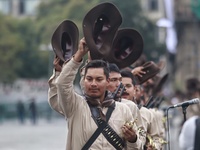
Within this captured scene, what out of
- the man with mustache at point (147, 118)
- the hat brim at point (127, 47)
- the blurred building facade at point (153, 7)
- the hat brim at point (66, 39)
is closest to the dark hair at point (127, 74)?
the man with mustache at point (147, 118)

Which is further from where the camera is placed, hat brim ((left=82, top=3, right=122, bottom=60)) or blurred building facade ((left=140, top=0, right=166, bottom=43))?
blurred building facade ((left=140, top=0, right=166, bottom=43))

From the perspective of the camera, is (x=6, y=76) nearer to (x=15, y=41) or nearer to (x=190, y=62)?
(x=15, y=41)

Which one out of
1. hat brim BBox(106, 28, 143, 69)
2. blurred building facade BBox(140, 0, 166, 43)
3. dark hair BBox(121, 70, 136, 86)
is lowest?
dark hair BBox(121, 70, 136, 86)

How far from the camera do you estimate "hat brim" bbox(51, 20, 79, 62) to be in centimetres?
883

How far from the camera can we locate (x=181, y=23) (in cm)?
9194

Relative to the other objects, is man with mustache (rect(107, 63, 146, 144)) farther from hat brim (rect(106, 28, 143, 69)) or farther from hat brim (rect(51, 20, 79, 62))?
hat brim (rect(106, 28, 143, 69))

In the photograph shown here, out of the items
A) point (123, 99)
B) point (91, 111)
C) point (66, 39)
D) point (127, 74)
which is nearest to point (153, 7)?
point (127, 74)

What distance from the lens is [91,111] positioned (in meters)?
8.48

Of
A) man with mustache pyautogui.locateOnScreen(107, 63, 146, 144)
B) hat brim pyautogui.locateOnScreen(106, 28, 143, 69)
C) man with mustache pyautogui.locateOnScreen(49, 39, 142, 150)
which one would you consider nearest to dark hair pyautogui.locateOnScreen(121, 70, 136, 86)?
hat brim pyautogui.locateOnScreen(106, 28, 143, 69)

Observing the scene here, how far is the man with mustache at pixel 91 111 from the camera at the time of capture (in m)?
8.37

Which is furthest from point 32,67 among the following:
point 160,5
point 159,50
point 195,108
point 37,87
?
point 195,108

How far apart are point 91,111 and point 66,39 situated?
881mm

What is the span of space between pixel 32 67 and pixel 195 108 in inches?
3004

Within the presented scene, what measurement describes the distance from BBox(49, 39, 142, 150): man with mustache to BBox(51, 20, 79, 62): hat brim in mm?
373
